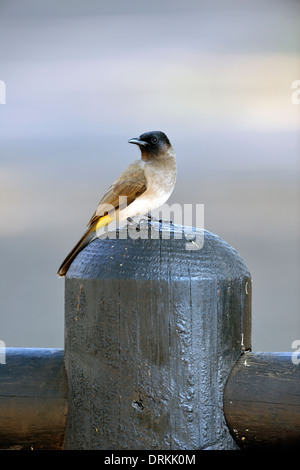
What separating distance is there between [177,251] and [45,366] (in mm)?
392

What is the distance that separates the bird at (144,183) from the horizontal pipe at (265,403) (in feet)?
3.82

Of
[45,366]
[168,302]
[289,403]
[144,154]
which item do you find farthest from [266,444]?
[144,154]

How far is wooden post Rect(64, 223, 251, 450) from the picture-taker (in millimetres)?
1057

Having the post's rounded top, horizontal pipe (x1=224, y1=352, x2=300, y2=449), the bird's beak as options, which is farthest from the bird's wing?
horizontal pipe (x1=224, y1=352, x2=300, y2=449)

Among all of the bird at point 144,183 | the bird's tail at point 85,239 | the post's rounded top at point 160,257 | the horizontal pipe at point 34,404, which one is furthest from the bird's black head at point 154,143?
the horizontal pipe at point 34,404

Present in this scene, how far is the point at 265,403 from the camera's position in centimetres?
107

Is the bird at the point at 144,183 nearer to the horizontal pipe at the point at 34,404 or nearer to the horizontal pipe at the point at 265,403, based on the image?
the horizontal pipe at the point at 34,404

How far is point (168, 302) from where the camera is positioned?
1.07 m

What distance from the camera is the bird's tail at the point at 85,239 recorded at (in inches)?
59.6

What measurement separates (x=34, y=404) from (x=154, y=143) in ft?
5.08

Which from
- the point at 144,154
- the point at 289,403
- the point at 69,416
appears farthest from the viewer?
the point at 144,154

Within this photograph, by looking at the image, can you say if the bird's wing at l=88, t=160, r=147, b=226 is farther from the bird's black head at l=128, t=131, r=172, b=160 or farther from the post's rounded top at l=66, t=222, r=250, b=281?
the post's rounded top at l=66, t=222, r=250, b=281

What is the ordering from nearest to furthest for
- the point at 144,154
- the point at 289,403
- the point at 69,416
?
1. the point at 289,403
2. the point at 69,416
3. the point at 144,154
